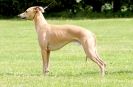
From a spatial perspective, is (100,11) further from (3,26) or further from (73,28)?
(73,28)

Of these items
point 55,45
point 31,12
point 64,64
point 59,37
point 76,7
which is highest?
point 31,12

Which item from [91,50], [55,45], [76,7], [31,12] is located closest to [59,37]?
[55,45]

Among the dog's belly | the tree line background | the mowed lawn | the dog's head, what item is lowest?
the tree line background

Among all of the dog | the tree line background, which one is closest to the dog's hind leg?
the dog

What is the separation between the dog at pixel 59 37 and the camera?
13.3 meters

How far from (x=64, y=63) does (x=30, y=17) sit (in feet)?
9.86

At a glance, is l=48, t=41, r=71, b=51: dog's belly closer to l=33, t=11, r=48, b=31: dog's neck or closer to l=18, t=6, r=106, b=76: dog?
l=18, t=6, r=106, b=76: dog

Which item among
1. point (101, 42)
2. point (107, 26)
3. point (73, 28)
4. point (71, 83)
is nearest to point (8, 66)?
point (73, 28)

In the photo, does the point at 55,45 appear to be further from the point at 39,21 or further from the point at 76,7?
the point at 76,7

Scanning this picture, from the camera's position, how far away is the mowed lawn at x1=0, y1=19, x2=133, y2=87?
11609 millimetres

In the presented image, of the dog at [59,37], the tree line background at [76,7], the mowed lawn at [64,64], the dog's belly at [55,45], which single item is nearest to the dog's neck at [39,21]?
the dog at [59,37]

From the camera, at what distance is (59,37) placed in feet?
45.4

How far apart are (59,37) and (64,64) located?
9.42 feet

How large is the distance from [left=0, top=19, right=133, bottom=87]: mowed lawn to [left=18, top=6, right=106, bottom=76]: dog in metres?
0.35
